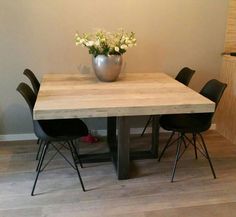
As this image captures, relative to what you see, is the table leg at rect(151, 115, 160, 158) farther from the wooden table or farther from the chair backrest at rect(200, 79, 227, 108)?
the chair backrest at rect(200, 79, 227, 108)

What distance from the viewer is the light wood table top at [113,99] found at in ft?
6.59

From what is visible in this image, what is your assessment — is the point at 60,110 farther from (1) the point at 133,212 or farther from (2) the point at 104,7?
(2) the point at 104,7

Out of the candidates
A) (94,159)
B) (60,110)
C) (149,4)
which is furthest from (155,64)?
(60,110)

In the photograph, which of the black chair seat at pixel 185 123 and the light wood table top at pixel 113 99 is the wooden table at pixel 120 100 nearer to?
the light wood table top at pixel 113 99

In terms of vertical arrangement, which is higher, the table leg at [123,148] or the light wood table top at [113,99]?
the light wood table top at [113,99]

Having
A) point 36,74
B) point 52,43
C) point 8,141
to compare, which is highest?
point 52,43

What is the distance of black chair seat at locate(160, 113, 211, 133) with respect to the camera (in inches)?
98.3

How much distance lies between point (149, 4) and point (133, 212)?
2266mm

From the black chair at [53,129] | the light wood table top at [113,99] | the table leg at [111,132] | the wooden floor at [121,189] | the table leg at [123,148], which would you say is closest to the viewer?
the light wood table top at [113,99]

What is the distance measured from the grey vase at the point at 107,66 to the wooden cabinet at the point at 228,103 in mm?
1471

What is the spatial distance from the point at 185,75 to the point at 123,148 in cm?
123

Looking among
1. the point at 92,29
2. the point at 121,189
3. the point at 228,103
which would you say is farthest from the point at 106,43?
the point at 228,103

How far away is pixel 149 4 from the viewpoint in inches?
129

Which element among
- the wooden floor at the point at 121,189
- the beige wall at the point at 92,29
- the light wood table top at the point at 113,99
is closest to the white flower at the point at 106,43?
the light wood table top at the point at 113,99
